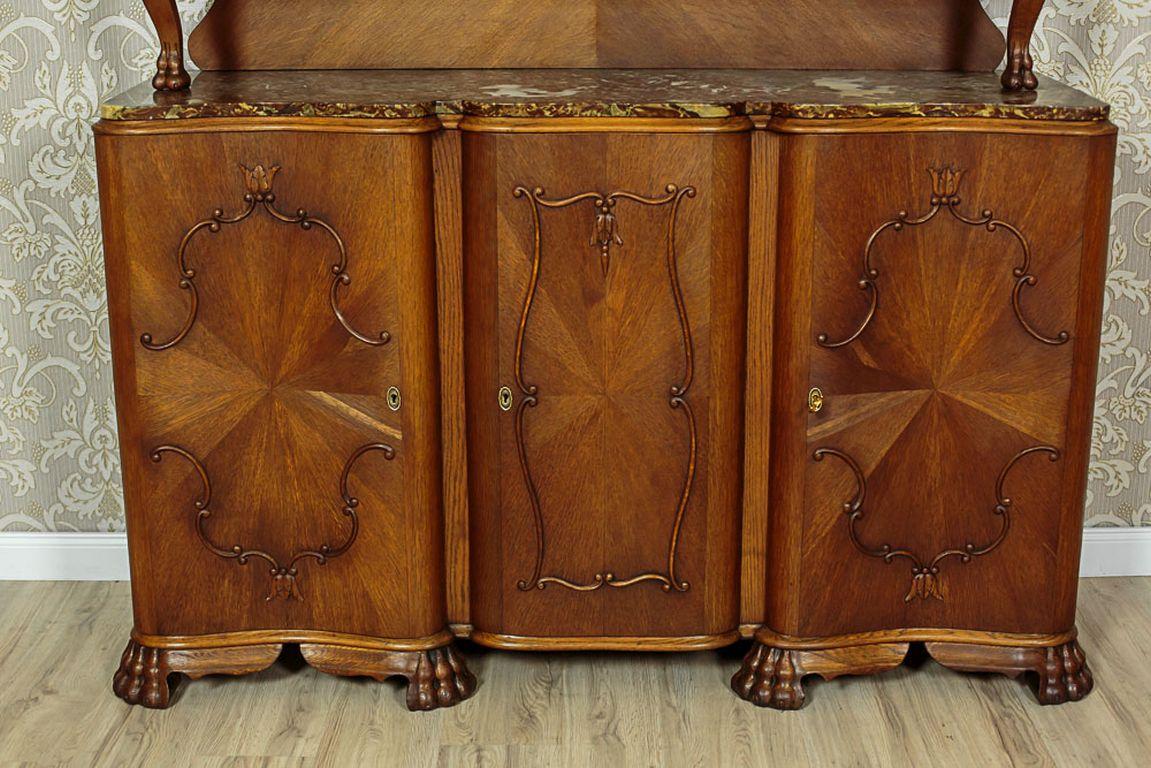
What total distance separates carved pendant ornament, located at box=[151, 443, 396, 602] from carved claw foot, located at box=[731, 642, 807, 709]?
2.24 ft

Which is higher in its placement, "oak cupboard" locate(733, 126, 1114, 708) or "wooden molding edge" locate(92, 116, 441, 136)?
"wooden molding edge" locate(92, 116, 441, 136)

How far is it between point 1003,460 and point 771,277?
468mm

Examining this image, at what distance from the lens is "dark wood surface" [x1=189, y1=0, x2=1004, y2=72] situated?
2.55 meters

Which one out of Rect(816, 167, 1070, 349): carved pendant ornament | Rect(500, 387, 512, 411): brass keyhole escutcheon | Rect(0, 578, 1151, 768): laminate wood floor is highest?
Rect(816, 167, 1070, 349): carved pendant ornament

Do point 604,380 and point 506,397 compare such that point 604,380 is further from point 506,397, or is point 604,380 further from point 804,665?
point 804,665

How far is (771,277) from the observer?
225 centimetres

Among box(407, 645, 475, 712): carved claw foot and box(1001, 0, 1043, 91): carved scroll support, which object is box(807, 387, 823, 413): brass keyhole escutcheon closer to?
box(1001, 0, 1043, 91): carved scroll support

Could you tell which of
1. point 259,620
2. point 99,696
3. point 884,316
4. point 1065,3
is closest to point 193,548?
point 259,620

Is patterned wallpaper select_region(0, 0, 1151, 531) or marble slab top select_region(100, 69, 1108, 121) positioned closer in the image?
marble slab top select_region(100, 69, 1108, 121)

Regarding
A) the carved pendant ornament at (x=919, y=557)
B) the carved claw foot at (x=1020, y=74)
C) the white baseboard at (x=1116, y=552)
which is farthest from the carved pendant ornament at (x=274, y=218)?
the white baseboard at (x=1116, y=552)

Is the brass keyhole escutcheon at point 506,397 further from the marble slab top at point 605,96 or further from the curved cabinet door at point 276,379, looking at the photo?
the marble slab top at point 605,96

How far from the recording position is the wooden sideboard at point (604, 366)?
7.11ft

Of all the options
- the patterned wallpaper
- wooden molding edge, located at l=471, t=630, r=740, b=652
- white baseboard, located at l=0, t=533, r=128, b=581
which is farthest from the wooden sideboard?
white baseboard, located at l=0, t=533, r=128, b=581

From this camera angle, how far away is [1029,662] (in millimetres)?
2412
